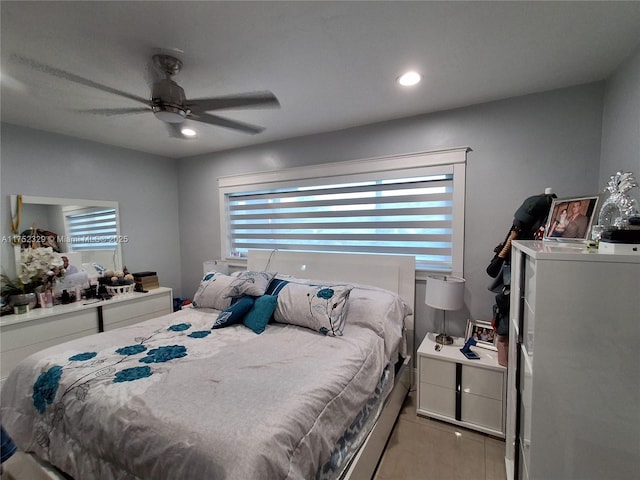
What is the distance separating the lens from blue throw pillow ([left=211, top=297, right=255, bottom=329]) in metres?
2.08

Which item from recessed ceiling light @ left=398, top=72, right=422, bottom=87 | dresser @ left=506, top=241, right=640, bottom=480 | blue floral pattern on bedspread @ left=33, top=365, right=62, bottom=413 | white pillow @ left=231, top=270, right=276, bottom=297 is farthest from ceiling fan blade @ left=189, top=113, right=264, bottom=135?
dresser @ left=506, top=241, right=640, bottom=480

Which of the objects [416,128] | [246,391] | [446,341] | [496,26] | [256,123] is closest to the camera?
[246,391]

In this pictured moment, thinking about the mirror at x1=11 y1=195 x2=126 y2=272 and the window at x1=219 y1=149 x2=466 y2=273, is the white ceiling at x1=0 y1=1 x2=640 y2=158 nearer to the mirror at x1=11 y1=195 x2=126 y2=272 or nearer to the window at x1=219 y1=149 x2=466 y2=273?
the window at x1=219 y1=149 x2=466 y2=273

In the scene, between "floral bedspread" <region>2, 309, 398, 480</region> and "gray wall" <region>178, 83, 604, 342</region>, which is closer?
"floral bedspread" <region>2, 309, 398, 480</region>

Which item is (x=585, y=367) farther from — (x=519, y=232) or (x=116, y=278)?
(x=116, y=278)

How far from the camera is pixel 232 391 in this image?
4.06ft

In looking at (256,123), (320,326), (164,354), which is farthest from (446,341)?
(256,123)

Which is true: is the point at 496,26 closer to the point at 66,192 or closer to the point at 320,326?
the point at 320,326

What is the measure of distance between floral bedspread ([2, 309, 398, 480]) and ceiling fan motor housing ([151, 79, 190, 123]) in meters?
1.39

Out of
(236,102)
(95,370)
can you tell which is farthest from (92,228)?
(236,102)

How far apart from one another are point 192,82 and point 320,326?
72.8 inches

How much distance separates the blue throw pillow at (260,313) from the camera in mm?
2023

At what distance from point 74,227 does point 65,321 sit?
1.00 metres

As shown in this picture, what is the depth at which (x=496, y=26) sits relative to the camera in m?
1.35
